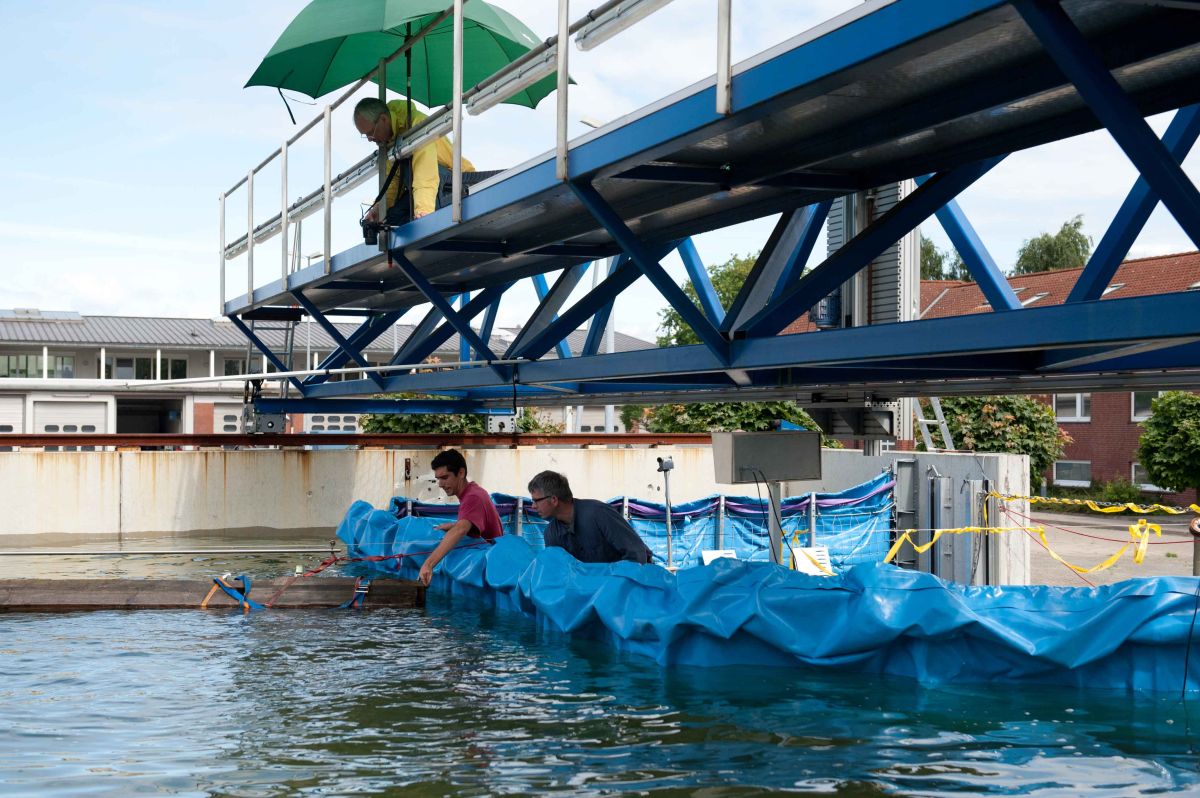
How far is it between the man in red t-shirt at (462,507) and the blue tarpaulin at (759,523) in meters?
1.75

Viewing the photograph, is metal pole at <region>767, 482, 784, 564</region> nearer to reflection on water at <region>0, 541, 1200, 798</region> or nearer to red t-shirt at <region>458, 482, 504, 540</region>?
reflection on water at <region>0, 541, 1200, 798</region>

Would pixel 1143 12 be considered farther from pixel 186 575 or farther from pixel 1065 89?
pixel 186 575

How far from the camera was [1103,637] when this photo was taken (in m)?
7.30

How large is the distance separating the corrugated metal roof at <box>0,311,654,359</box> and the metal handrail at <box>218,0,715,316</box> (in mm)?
25695

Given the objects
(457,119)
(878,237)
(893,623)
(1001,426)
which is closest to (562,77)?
(457,119)

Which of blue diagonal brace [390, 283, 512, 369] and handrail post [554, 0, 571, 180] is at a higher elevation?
handrail post [554, 0, 571, 180]

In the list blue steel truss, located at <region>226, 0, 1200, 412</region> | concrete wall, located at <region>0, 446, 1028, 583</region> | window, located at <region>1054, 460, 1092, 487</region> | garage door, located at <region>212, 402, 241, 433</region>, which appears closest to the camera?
blue steel truss, located at <region>226, 0, 1200, 412</region>

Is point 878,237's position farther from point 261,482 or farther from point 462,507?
point 261,482

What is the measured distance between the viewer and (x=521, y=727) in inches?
271

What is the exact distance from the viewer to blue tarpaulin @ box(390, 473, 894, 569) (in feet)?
44.6

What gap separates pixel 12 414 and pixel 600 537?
3634 cm

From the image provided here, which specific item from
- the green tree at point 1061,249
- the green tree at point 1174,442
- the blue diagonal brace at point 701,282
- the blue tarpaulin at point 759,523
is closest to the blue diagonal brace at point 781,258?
the blue diagonal brace at point 701,282

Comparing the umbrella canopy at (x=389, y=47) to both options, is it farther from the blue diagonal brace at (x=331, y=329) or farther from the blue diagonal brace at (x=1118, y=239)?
the blue diagonal brace at (x=1118, y=239)

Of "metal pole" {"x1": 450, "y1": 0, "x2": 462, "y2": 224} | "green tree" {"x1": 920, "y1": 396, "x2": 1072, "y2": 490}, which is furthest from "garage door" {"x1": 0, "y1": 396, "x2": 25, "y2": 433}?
"metal pole" {"x1": 450, "y1": 0, "x2": 462, "y2": 224}
